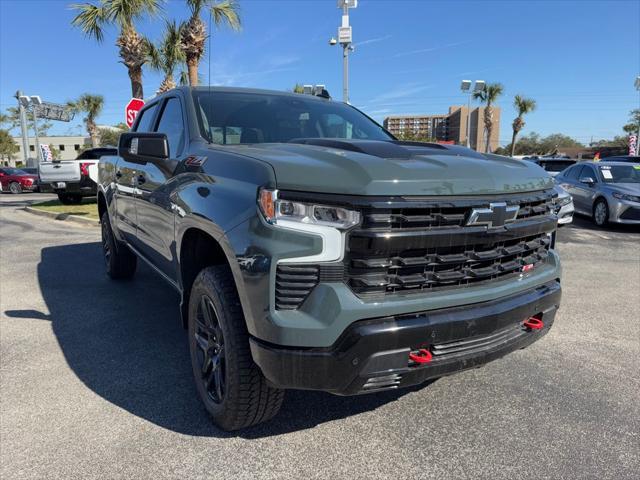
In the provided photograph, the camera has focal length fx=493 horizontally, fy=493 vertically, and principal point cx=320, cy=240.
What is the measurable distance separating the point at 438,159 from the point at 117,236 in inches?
153

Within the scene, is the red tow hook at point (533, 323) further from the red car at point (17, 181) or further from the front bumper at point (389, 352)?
the red car at point (17, 181)

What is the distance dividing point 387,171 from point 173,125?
2.17 metres

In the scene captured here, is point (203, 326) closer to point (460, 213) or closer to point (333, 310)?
point (333, 310)

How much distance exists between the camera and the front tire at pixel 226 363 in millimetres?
2303

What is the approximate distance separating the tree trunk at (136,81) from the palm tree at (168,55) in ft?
8.56

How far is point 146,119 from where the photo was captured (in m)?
4.67

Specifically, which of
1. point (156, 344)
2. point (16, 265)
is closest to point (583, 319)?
point (156, 344)

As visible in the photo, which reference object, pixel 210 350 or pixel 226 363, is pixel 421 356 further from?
pixel 210 350

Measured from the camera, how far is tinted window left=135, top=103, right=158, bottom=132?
4434mm

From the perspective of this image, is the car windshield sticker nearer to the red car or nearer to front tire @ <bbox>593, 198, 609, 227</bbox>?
front tire @ <bbox>593, 198, 609, 227</bbox>

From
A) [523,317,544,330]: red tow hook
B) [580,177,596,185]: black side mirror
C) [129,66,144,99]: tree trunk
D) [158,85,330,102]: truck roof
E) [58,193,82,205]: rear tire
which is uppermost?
[129,66,144,99]: tree trunk

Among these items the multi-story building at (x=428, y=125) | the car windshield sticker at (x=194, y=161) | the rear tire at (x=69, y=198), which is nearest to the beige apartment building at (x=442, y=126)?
the multi-story building at (x=428, y=125)

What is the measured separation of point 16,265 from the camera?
6977 mm

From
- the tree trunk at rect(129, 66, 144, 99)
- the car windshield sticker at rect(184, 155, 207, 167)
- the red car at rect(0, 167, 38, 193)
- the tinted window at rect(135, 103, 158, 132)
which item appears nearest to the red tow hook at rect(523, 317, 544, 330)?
the car windshield sticker at rect(184, 155, 207, 167)
